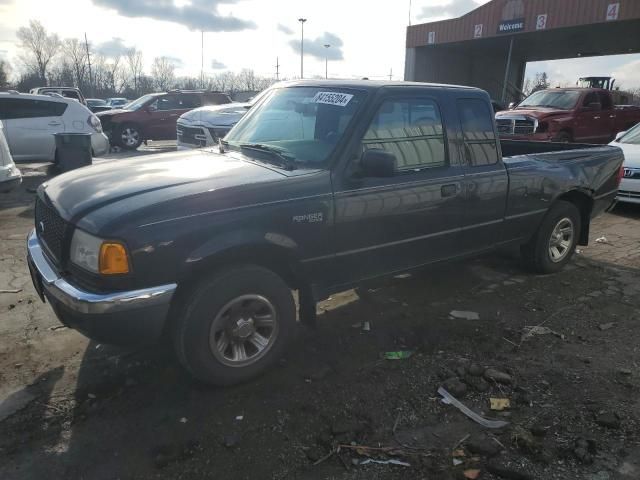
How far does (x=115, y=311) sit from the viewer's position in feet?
8.80

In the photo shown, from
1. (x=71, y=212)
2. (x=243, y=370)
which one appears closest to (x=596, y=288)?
(x=243, y=370)

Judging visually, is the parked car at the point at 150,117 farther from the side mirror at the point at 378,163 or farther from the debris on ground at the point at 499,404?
the debris on ground at the point at 499,404

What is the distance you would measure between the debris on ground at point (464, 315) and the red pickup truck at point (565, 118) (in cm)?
870

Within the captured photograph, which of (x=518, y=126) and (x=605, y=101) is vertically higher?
(x=605, y=101)

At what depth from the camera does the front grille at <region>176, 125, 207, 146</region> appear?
11.3m

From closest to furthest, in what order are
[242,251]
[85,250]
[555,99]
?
[85,250] → [242,251] → [555,99]

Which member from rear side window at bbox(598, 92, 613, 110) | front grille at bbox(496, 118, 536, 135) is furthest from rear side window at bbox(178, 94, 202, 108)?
rear side window at bbox(598, 92, 613, 110)

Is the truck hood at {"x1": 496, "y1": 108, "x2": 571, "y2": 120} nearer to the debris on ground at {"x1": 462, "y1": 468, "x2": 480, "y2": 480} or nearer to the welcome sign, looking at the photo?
the debris on ground at {"x1": 462, "y1": 468, "x2": 480, "y2": 480}

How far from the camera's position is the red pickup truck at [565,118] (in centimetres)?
1255

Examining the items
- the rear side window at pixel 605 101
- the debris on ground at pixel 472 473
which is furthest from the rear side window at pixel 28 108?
the rear side window at pixel 605 101

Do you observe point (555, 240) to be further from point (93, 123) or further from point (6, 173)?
point (93, 123)

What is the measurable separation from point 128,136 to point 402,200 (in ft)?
47.6

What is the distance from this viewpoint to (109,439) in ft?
8.97

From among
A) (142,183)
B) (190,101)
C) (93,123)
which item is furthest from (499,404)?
(190,101)
